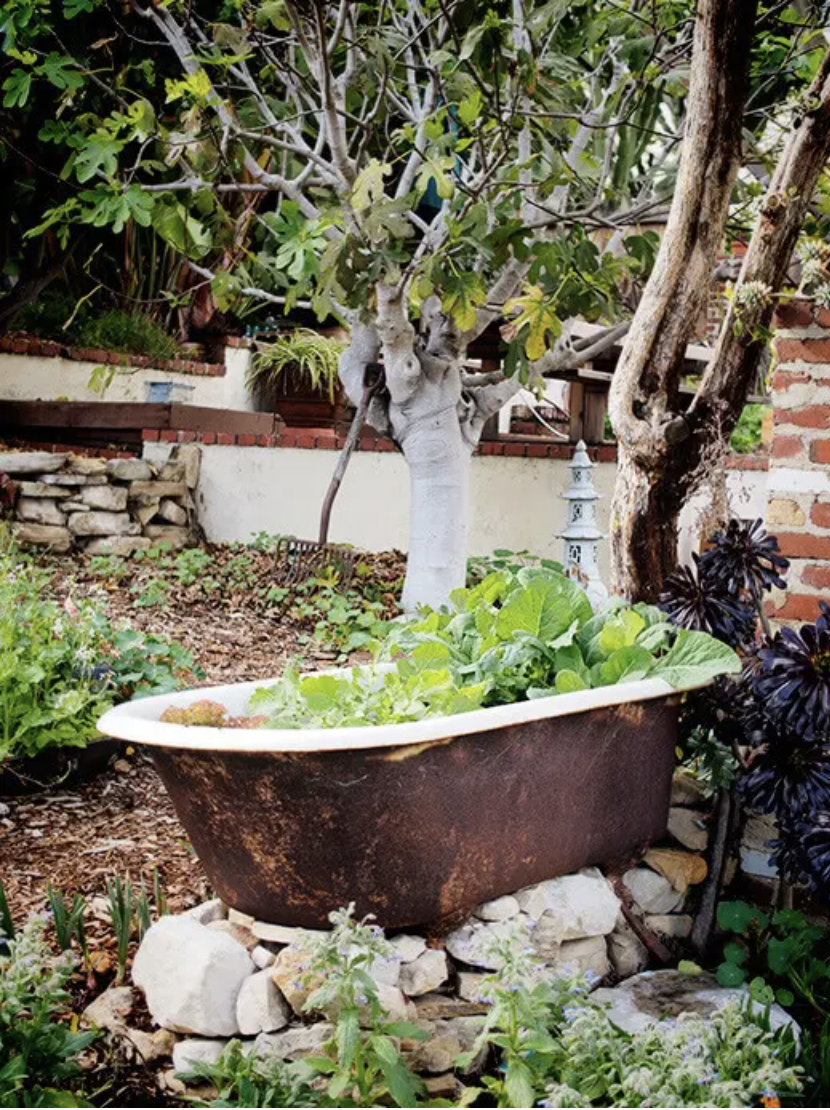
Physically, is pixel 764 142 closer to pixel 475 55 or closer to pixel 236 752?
pixel 475 55

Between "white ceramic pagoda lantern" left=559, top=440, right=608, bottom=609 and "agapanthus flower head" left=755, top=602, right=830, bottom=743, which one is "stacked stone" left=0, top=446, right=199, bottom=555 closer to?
"white ceramic pagoda lantern" left=559, top=440, right=608, bottom=609

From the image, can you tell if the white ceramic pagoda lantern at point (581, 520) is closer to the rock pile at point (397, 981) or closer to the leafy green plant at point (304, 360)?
the rock pile at point (397, 981)

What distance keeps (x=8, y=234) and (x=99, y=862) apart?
5339mm

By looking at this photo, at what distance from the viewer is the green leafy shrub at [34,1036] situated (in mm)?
1839

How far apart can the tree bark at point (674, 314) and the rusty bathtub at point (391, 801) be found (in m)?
0.83

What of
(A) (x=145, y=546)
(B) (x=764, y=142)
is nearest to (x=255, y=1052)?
(B) (x=764, y=142)

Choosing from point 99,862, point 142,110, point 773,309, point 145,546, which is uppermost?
point 142,110

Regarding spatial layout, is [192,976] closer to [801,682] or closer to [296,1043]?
[296,1043]

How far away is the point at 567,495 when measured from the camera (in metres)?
4.82

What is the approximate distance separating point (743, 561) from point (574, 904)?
0.84m

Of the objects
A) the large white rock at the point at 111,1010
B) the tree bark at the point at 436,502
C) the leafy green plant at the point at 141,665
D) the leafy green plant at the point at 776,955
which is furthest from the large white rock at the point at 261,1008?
the tree bark at the point at 436,502

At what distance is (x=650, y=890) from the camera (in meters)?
2.57

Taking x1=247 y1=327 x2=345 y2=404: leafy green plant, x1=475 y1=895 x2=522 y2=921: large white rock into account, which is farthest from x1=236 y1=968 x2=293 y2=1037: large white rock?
x1=247 y1=327 x2=345 y2=404: leafy green plant

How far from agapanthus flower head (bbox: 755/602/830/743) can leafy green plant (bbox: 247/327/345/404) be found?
5.57m
